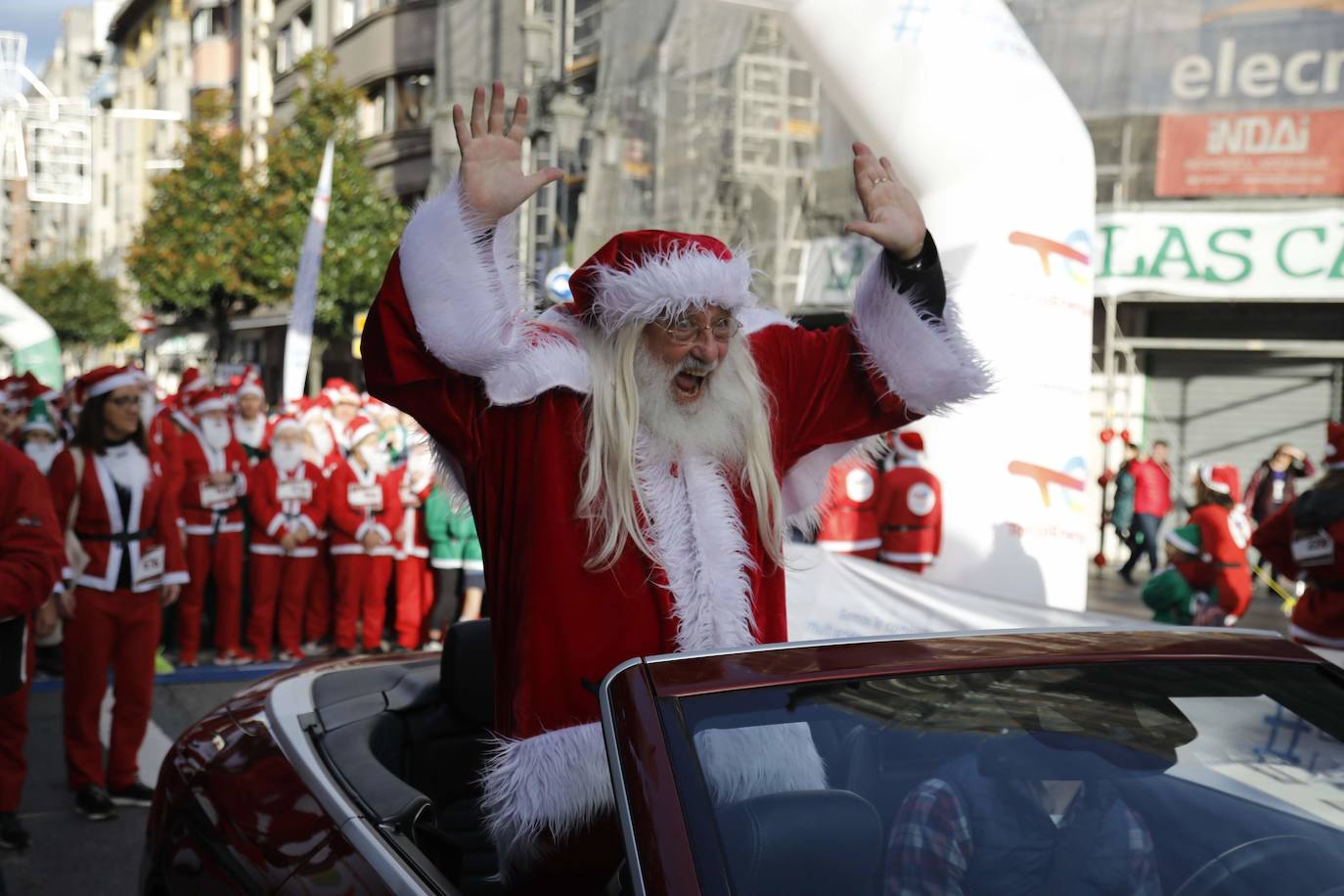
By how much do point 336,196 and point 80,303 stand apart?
1035 inches

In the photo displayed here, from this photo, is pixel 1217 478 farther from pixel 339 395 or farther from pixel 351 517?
pixel 339 395

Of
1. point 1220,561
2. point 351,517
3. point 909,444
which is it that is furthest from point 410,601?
point 1220,561

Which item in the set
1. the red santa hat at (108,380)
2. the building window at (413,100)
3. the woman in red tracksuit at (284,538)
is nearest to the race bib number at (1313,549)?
the red santa hat at (108,380)

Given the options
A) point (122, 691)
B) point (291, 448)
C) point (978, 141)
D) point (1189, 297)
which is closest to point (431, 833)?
point (122, 691)

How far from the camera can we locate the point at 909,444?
8359 millimetres

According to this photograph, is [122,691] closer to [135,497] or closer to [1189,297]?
[135,497]

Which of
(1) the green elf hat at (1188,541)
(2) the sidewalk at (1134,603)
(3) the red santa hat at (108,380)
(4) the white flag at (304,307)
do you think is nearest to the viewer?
(3) the red santa hat at (108,380)

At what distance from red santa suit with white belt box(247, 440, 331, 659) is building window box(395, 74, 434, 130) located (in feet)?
64.3

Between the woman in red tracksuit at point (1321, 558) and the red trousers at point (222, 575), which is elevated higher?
the woman in red tracksuit at point (1321, 558)

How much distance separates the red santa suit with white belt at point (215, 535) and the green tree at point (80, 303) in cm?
4257

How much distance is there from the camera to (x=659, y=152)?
57.7 ft

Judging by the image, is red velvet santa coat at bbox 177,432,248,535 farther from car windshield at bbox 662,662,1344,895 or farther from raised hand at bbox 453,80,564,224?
car windshield at bbox 662,662,1344,895

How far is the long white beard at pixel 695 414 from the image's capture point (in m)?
2.76

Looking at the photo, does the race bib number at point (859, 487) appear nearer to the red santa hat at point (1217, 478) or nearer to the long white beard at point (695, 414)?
the red santa hat at point (1217, 478)
